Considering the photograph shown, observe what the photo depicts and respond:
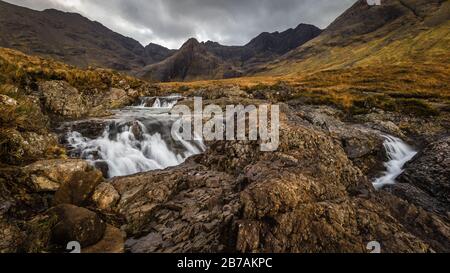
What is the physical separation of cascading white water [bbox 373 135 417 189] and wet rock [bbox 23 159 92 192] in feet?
44.2

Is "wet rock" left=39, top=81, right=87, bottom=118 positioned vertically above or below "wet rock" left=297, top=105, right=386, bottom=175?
above

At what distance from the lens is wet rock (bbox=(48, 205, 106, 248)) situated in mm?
5664

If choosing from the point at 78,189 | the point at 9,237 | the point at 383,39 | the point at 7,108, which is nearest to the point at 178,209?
the point at 78,189

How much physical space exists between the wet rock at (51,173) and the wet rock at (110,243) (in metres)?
2.43

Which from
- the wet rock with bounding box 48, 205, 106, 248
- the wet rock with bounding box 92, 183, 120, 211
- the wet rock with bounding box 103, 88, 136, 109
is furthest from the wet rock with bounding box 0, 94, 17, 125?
the wet rock with bounding box 103, 88, 136, 109

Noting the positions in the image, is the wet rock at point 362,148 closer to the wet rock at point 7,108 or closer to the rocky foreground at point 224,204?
the rocky foreground at point 224,204

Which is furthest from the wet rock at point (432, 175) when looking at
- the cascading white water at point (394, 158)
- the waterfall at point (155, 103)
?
the waterfall at point (155, 103)

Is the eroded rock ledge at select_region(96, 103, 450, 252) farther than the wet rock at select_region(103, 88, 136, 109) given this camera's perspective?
No

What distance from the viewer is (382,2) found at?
6462 inches

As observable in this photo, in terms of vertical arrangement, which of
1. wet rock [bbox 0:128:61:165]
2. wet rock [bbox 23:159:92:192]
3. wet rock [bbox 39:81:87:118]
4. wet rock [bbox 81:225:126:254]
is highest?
wet rock [bbox 39:81:87:118]

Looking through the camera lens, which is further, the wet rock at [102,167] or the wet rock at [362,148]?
the wet rock at [362,148]

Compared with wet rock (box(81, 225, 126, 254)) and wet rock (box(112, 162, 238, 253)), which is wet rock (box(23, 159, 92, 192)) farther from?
wet rock (box(81, 225, 126, 254))

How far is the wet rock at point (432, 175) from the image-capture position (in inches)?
408
